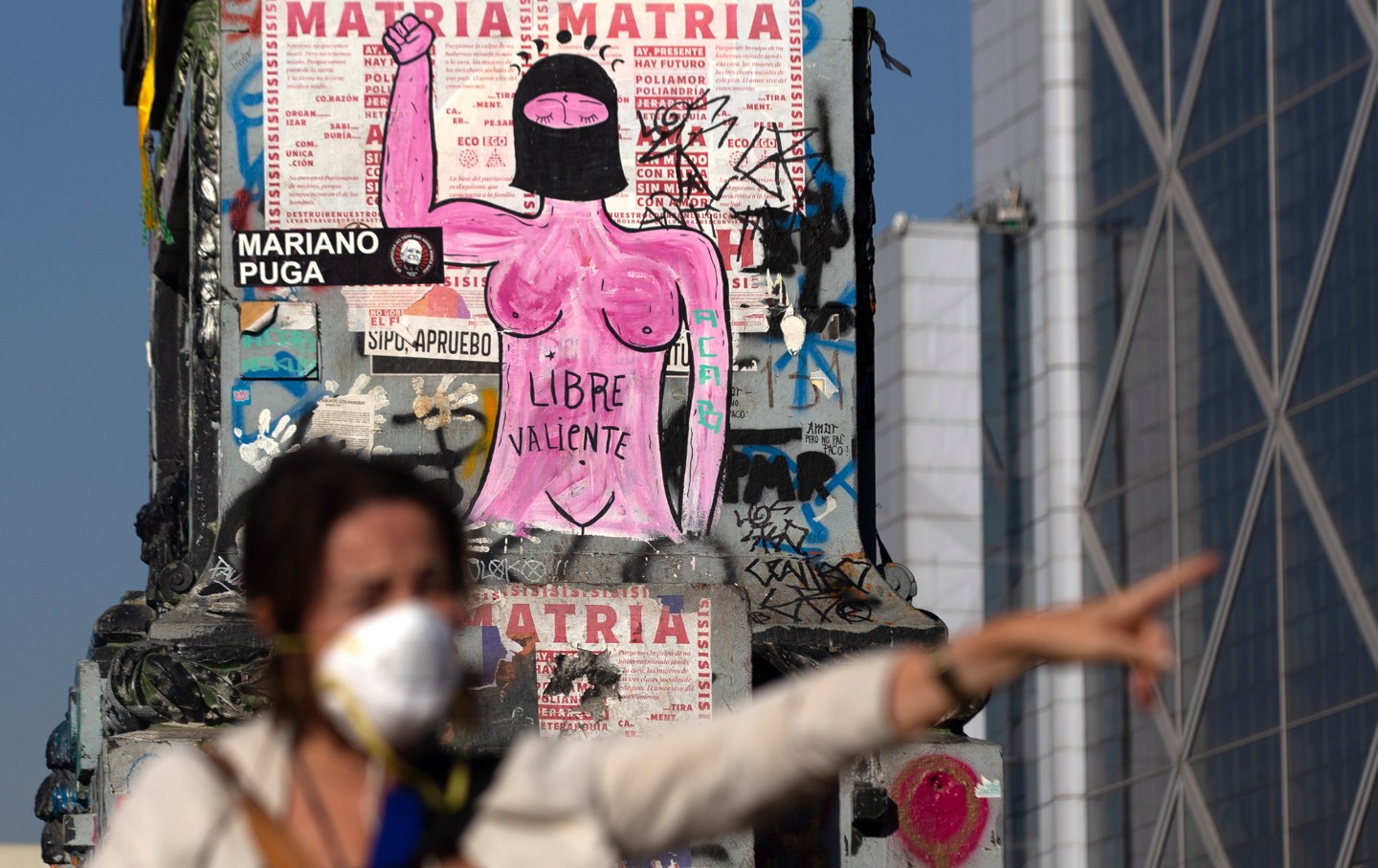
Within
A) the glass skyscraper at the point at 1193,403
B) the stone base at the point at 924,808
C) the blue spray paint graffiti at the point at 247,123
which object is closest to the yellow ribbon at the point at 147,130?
the blue spray paint graffiti at the point at 247,123

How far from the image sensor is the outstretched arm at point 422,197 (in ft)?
70.1

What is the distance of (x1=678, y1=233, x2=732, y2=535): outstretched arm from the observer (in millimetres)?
21172

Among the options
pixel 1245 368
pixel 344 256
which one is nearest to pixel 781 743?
pixel 344 256

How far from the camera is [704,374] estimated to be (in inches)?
839

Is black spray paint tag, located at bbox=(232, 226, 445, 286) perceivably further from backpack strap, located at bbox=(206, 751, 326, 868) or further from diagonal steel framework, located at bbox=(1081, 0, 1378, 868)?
diagonal steel framework, located at bbox=(1081, 0, 1378, 868)

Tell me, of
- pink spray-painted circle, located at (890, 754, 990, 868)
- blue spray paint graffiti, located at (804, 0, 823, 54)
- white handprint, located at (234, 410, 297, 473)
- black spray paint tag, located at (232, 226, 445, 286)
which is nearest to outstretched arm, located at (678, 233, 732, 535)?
blue spray paint graffiti, located at (804, 0, 823, 54)

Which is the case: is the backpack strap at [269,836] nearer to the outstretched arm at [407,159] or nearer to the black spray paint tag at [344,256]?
the black spray paint tag at [344,256]

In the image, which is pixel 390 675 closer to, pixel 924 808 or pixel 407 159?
pixel 924 808

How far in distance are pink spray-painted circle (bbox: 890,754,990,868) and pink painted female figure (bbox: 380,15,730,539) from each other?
268cm

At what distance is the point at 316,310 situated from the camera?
69.2 ft

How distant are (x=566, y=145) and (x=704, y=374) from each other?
2008 millimetres

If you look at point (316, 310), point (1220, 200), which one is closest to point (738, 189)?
point (316, 310)

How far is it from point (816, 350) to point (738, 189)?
1369 mm

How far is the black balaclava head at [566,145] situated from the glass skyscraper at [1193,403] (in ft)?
211
